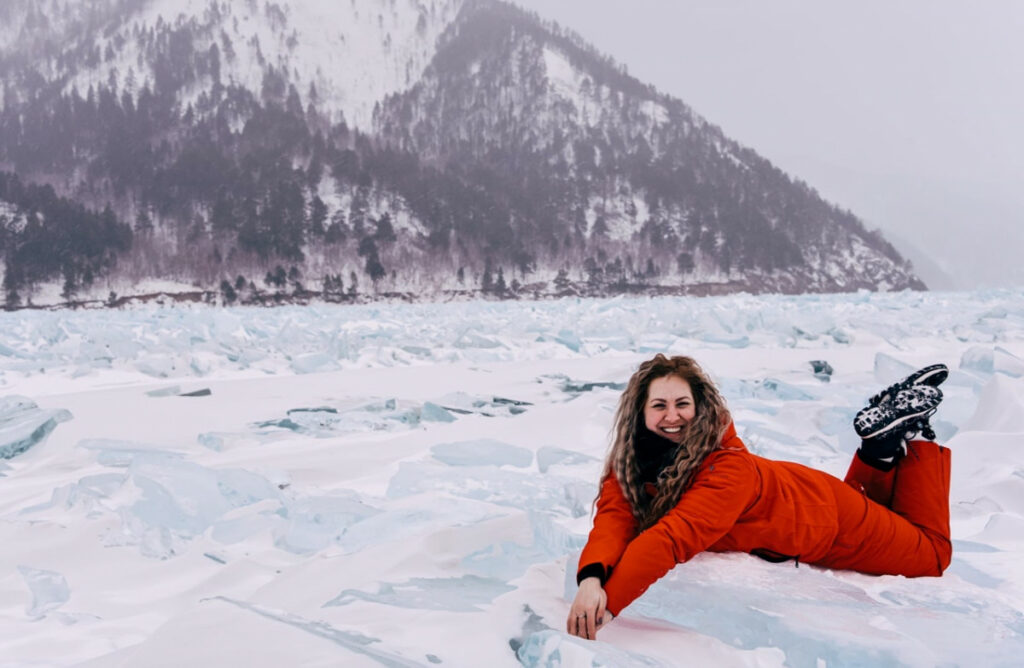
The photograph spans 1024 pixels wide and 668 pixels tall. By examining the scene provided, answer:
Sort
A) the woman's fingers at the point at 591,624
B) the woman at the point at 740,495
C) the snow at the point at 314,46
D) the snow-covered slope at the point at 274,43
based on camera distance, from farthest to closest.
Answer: the snow at the point at 314,46 → the snow-covered slope at the point at 274,43 → the woman at the point at 740,495 → the woman's fingers at the point at 591,624

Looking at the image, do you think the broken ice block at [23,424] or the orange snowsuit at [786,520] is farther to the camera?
the broken ice block at [23,424]

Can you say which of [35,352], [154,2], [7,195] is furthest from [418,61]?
[35,352]

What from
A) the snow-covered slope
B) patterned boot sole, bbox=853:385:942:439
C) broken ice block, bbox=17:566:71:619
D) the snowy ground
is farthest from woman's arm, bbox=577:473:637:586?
the snow-covered slope

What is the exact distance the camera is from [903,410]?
1.40 m

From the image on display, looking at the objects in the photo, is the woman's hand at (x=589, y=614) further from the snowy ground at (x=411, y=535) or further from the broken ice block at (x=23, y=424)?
the broken ice block at (x=23, y=424)

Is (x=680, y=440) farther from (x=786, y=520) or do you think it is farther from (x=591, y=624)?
(x=591, y=624)

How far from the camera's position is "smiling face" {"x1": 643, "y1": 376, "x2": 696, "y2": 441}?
52.9 inches

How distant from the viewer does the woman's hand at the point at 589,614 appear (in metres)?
1.08

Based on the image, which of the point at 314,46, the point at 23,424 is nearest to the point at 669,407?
the point at 23,424

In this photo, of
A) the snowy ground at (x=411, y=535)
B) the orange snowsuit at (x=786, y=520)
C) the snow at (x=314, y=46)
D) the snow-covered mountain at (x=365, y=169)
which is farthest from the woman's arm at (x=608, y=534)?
the snow at (x=314, y=46)

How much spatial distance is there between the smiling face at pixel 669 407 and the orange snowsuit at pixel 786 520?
0.28 ft

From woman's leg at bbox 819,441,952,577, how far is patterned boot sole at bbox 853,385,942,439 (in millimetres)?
91

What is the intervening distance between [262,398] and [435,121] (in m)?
54.5

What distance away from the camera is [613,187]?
47938mm
